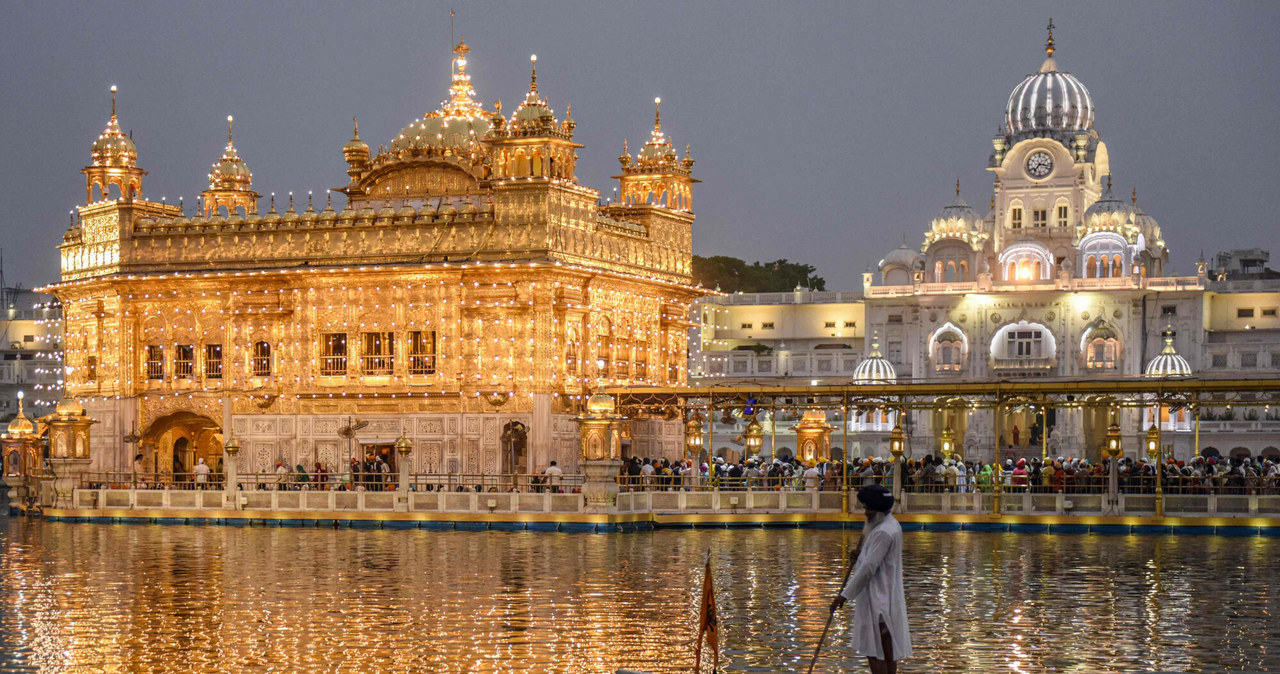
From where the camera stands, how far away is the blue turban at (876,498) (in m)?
12.5

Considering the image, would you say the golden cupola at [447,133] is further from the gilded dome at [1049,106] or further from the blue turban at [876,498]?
the gilded dome at [1049,106]

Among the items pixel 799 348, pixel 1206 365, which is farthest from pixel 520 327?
pixel 799 348

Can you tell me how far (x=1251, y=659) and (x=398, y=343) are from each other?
26719 millimetres

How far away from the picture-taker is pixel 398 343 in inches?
1594

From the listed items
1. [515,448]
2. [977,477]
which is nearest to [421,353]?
[515,448]

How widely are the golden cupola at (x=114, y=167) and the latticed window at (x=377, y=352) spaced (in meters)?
7.76

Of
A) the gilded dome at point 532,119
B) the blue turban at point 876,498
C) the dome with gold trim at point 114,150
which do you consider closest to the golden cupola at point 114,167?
the dome with gold trim at point 114,150

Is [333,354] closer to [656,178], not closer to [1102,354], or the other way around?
[656,178]

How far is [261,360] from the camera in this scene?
42219mm

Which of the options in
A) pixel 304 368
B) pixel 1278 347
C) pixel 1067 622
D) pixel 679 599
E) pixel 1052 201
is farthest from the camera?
pixel 1052 201

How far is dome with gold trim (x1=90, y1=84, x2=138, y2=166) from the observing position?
44.8 meters

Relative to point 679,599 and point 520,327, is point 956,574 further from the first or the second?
point 520,327

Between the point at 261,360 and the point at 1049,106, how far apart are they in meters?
56.4

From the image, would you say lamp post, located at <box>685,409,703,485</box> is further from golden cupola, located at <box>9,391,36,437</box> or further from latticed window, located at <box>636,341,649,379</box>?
golden cupola, located at <box>9,391,36,437</box>
